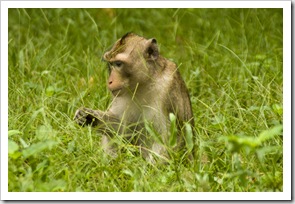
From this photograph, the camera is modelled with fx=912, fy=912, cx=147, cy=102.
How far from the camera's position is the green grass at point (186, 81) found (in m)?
8.38

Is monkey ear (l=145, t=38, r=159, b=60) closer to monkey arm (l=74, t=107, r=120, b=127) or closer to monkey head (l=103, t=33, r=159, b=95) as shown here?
monkey head (l=103, t=33, r=159, b=95)

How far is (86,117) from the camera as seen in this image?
937cm

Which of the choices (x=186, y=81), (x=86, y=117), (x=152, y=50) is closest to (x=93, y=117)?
(x=86, y=117)

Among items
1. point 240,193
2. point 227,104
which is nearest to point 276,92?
point 227,104

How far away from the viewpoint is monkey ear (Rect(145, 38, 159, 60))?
945cm

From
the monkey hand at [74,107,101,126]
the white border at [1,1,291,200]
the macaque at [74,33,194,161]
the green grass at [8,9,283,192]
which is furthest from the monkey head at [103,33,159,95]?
the green grass at [8,9,283,192]

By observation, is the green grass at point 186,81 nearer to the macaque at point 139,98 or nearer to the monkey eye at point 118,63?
the macaque at point 139,98

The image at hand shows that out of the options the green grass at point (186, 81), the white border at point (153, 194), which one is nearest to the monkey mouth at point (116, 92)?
the green grass at point (186, 81)

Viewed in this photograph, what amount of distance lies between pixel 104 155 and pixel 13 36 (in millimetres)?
4480

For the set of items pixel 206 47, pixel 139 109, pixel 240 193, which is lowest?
pixel 240 193

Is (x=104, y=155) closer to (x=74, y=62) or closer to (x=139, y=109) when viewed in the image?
(x=139, y=109)

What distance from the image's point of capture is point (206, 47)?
11.7m

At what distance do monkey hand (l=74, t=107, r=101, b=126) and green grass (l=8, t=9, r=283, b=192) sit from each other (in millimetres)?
94

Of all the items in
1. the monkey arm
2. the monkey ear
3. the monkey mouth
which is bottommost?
the monkey arm
